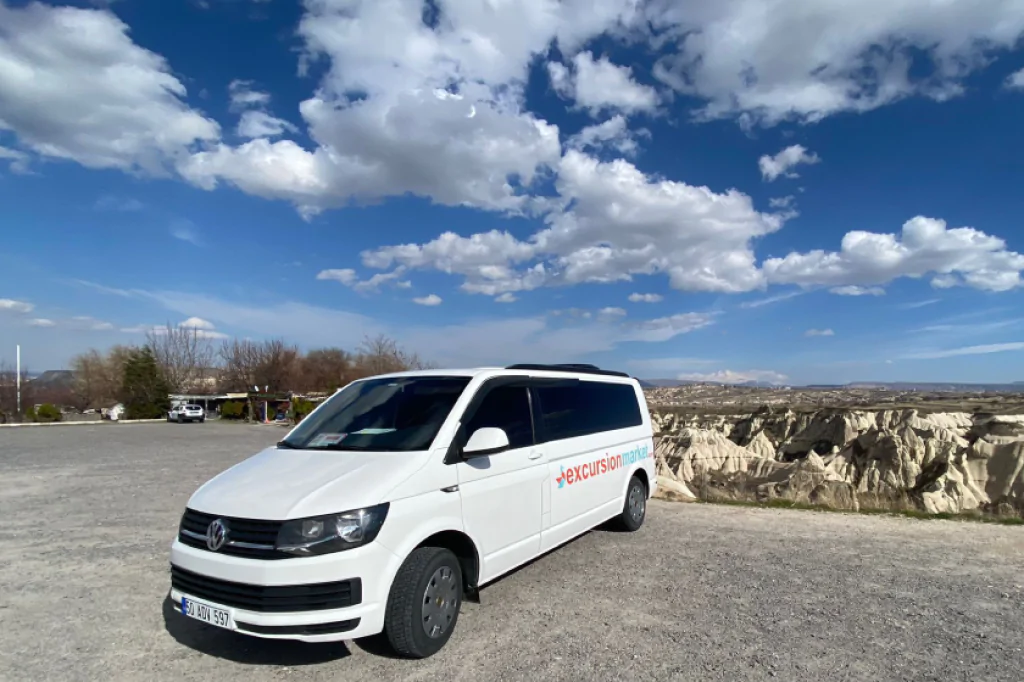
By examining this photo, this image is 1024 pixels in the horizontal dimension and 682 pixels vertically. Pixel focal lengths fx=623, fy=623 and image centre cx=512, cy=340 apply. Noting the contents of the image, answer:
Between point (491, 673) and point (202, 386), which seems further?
point (202, 386)

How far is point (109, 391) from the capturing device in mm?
71812

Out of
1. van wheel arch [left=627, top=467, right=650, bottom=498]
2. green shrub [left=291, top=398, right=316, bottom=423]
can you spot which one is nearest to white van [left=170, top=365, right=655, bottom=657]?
van wheel arch [left=627, top=467, right=650, bottom=498]

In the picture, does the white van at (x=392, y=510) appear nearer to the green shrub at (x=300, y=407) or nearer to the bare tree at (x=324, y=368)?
the green shrub at (x=300, y=407)

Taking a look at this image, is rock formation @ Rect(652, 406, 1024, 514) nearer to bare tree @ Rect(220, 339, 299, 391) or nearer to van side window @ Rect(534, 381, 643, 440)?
van side window @ Rect(534, 381, 643, 440)

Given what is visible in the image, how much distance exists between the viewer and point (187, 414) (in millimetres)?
45938

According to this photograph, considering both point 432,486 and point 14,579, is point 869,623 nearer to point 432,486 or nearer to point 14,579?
point 432,486

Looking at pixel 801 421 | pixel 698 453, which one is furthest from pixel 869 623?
pixel 801 421

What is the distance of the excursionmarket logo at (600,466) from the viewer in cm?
609

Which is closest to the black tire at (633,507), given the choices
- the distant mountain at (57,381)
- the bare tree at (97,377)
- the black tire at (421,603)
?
the black tire at (421,603)

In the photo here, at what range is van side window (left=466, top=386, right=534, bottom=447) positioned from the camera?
5.19 m

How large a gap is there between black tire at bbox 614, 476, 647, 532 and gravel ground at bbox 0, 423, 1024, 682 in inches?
6.7

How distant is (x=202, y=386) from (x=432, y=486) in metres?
74.2

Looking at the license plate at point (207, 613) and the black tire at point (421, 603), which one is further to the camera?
the black tire at point (421, 603)

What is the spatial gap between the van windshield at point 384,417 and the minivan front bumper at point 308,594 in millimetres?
1008
